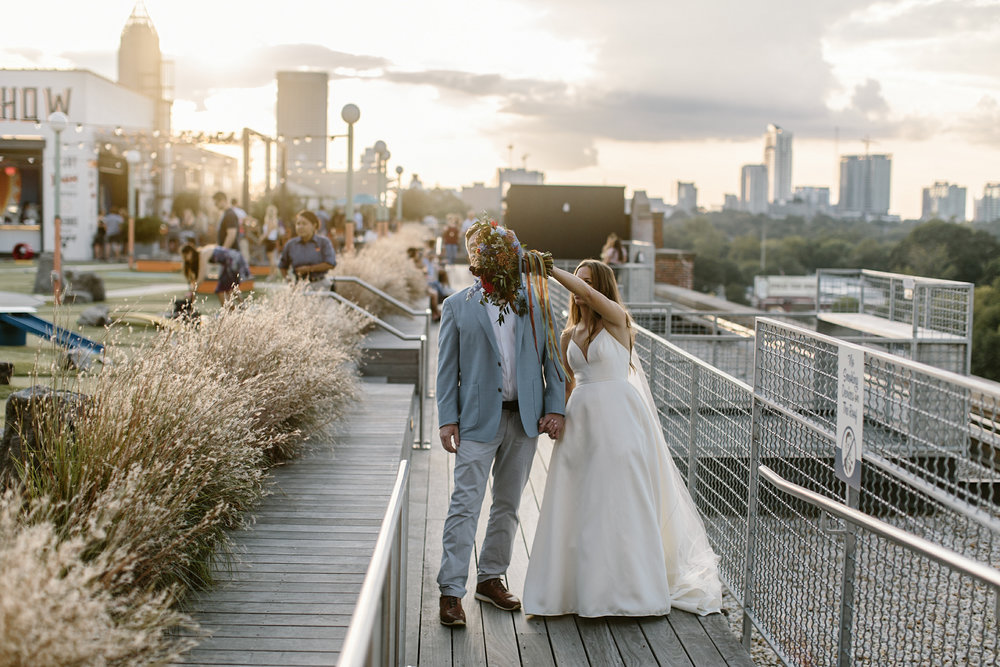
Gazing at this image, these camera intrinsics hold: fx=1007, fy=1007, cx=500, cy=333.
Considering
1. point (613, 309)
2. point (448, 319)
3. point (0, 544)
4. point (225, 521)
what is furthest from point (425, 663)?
point (0, 544)

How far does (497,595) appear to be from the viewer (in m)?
5.23

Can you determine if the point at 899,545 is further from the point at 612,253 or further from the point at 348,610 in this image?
the point at 612,253

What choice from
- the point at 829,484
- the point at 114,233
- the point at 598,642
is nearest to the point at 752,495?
the point at 829,484

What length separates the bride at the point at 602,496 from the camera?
4.97 metres

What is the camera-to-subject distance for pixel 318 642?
3832 millimetres

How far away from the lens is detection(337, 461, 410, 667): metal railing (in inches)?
72.6

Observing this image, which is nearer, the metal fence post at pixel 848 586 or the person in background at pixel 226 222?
the metal fence post at pixel 848 586

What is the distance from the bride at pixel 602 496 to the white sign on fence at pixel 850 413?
4.26 feet

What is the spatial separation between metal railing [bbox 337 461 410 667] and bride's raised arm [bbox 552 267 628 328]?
6.77ft

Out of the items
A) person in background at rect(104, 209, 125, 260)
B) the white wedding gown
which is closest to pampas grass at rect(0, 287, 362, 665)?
the white wedding gown

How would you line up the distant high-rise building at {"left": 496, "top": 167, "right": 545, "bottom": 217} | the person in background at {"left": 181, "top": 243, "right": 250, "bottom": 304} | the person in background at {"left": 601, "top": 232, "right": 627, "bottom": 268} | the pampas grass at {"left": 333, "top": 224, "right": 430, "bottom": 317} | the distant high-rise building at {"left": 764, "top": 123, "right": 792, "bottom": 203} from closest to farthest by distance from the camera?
the person in background at {"left": 181, "top": 243, "right": 250, "bottom": 304} < the pampas grass at {"left": 333, "top": 224, "right": 430, "bottom": 317} < the person in background at {"left": 601, "top": 232, "right": 627, "bottom": 268} < the distant high-rise building at {"left": 496, "top": 167, "right": 545, "bottom": 217} < the distant high-rise building at {"left": 764, "top": 123, "right": 792, "bottom": 203}

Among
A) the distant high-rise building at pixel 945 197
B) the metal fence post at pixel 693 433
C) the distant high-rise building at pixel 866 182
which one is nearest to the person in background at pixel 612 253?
the metal fence post at pixel 693 433

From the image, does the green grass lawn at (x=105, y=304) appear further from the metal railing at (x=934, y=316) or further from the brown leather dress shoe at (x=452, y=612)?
the metal railing at (x=934, y=316)

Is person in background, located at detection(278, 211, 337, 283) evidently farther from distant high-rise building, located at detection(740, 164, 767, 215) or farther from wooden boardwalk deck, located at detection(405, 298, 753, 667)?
distant high-rise building, located at detection(740, 164, 767, 215)
